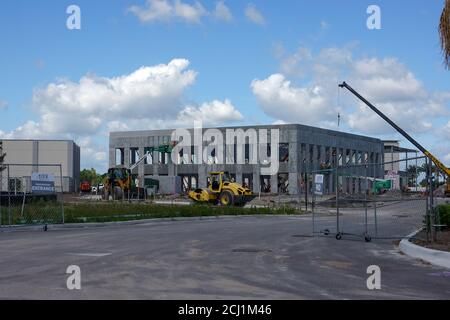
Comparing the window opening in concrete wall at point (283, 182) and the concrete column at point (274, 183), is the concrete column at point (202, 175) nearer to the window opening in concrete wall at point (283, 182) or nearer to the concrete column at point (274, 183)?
the concrete column at point (274, 183)

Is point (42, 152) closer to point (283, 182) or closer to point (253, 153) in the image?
point (253, 153)

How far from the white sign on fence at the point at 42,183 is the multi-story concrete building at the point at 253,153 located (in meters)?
42.0

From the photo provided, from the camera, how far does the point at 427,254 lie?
13.9 metres

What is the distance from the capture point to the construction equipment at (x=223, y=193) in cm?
4283

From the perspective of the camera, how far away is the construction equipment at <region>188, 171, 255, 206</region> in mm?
42825

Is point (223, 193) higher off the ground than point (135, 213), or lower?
higher

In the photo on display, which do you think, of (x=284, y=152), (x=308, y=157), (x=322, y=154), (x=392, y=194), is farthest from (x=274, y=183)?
(x=392, y=194)

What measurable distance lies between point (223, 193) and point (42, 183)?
2138cm

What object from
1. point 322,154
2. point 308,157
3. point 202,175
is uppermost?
point 322,154

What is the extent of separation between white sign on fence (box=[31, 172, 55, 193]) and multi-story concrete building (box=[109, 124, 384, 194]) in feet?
138

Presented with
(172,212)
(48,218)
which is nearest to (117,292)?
(48,218)

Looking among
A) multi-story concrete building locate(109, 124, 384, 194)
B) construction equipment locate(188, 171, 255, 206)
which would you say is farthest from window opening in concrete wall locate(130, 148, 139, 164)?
construction equipment locate(188, 171, 255, 206)
